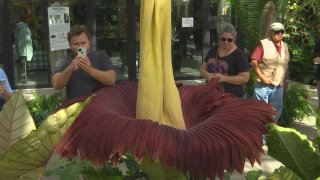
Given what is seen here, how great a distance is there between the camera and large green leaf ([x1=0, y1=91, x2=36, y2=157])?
2.43 feet

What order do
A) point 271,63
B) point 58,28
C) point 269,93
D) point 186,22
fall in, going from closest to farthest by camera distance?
A: 1. point 271,63
2. point 269,93
3. point 58,28
4. point 186,22

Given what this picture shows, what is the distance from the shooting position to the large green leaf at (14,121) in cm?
74

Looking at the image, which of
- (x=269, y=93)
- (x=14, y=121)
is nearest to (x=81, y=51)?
(x=14, y=121)

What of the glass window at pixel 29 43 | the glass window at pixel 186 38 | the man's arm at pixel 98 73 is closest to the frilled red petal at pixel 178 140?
the man's arm at pixel 98 73

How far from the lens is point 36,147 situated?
2.29ft

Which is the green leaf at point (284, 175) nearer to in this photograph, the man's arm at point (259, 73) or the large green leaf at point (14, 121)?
the large green leaf at point (14, 121)

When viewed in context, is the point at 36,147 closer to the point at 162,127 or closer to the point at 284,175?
the point at 162,127

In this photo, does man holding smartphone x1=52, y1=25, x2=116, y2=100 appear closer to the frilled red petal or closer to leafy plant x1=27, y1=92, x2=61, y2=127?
the frilled red petal

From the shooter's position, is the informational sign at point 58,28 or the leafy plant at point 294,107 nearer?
the informational sign at point 58,28

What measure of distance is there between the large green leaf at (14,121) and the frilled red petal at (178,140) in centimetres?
16

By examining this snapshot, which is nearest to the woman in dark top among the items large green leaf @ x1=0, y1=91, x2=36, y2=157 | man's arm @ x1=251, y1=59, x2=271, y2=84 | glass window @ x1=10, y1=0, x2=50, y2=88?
man's arm @ x1=251, y1=59, x2=271, y2=84

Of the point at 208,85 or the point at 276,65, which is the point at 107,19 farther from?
the point at 208,85

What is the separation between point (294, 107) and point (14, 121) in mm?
5439

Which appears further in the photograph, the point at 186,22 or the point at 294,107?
the point at 186,22
